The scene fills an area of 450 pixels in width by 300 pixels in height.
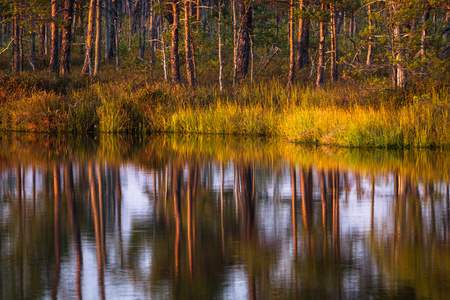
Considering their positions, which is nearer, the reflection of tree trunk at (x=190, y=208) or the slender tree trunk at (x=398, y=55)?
the reflection of tree trunk at (x=190, y=208)

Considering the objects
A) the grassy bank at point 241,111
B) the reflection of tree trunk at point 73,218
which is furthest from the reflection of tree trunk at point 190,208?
the grassy bank at point 241,111

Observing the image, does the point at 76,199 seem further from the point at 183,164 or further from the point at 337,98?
the point at 337,98

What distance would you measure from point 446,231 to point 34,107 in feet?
68.2

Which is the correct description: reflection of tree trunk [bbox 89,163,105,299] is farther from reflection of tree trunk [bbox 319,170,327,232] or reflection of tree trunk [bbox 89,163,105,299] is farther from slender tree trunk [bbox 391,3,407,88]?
slender tree trunk [bbox 391,3,407,88]

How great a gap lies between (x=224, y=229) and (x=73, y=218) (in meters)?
2.01

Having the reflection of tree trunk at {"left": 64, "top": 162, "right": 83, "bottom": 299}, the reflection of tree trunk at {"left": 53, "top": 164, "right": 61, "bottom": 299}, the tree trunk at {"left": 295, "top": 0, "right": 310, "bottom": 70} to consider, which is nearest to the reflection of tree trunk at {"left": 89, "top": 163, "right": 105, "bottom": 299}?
the reflection of tree trunk at {"left": 64, "top": 162, "right": 83, "bottom": 299}

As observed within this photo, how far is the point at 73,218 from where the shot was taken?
8.85 meters

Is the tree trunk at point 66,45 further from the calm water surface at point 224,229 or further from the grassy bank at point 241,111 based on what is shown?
the calm water surface at point 224,229

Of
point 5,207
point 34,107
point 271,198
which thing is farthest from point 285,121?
point 5,207

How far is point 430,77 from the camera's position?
2428 cm

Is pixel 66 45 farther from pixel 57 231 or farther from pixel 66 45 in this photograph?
pixel 57 231

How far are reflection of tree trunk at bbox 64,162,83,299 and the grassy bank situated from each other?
8.90 meters

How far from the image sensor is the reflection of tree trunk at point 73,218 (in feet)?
20.0

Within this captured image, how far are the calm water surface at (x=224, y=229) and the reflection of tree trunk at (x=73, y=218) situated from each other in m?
0.02
